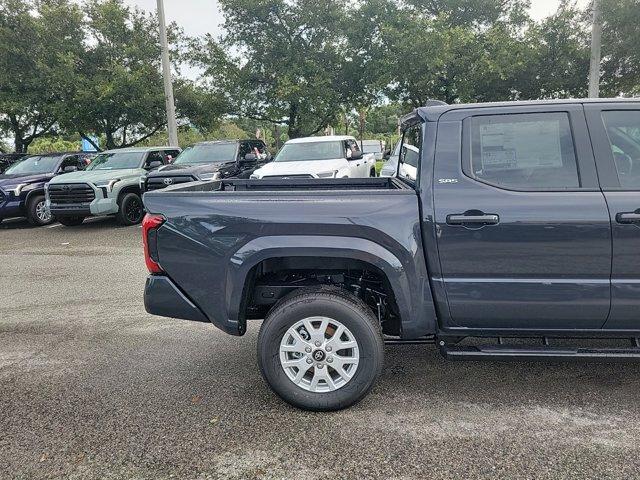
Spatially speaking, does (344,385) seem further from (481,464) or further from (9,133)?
(9,133)

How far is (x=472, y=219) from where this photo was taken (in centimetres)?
297

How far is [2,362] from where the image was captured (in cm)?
415

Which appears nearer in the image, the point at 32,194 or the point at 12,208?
the point at 12,208

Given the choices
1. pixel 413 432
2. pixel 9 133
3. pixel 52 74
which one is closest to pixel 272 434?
pixel 413 432

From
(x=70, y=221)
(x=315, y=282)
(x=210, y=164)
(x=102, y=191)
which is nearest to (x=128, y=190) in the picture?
(x=102, y=191)

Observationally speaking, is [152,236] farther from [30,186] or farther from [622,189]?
[30,186]

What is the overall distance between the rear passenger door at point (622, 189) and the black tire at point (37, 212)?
1175cm

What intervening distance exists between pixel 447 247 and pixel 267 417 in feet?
5.00

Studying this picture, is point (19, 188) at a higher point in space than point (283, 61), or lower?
lower

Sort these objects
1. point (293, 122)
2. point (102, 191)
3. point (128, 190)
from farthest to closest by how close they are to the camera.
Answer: point (293, 122)
point (128, 190)
point (102, 191)

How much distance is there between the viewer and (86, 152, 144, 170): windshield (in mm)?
12126

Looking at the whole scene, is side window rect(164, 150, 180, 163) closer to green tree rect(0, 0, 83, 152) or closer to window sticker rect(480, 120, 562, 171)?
green tree rect(0, 0, 83, 152)

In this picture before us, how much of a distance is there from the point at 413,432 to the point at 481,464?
435 mm

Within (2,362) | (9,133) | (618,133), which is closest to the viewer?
(618,133)
